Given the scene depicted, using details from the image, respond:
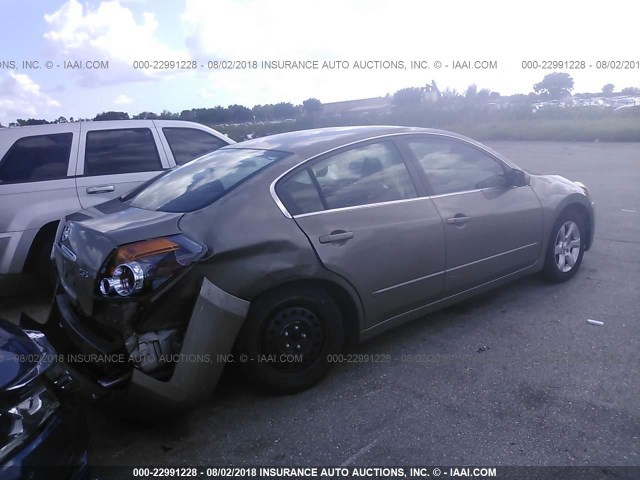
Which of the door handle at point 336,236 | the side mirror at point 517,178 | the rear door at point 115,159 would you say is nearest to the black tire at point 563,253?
the side mirror at point 517,178

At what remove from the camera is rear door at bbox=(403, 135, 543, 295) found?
4023 millimetres

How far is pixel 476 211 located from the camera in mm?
4152

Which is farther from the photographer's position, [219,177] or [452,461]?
[219,177]

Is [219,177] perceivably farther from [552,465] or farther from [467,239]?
[552,465]

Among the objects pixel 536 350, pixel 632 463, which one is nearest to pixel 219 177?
pixel 536 350

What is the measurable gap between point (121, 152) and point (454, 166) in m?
3.48

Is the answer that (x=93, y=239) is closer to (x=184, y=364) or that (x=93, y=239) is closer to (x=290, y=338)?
(x=184, y=364)

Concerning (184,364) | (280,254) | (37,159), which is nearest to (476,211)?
(280,254)

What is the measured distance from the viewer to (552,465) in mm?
2600

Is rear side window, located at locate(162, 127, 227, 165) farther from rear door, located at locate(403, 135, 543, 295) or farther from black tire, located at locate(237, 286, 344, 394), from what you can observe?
black tire, located at locate(237, 286, 344, 394)

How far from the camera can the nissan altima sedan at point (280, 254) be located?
2.83 meters

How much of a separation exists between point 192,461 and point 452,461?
1.32 m

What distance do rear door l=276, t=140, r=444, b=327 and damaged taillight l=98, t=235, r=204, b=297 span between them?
786mm

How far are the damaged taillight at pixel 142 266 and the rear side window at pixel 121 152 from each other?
120 inches
